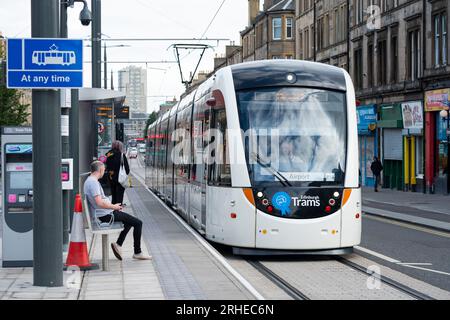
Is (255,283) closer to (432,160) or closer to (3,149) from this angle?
(3,149)

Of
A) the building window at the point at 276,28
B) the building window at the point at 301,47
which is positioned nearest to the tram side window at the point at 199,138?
the building window at the point at 301,47

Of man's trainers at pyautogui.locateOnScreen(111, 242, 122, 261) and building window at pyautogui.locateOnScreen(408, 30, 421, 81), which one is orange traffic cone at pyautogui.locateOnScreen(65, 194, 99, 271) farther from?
building window at pyautogui.locateOnScreen(408, 30, 421, 81)

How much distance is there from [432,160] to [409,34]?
22.1 ft

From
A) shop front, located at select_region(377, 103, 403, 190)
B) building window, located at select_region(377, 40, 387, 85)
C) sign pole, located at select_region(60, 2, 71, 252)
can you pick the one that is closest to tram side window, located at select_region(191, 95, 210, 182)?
sign pole, located at select_region(60, 2, 71, 252)

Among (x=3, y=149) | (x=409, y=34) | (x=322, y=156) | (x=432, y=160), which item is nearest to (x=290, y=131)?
(x=322, y=156)

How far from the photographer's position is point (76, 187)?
1752cm

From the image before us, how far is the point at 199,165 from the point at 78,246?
18.7 feet

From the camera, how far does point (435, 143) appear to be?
38.0 metres

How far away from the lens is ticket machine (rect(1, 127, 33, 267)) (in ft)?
40.1

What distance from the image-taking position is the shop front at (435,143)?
36.4 m

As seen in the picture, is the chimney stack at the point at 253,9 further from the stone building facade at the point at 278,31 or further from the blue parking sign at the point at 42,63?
the blue parking sign at the point at 42,63

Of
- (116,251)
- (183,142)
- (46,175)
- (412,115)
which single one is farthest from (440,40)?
(46,175)

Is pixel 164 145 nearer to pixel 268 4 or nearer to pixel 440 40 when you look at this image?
pixel 440 40

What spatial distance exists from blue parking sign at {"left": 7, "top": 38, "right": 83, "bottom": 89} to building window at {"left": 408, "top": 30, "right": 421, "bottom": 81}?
31.1 m
